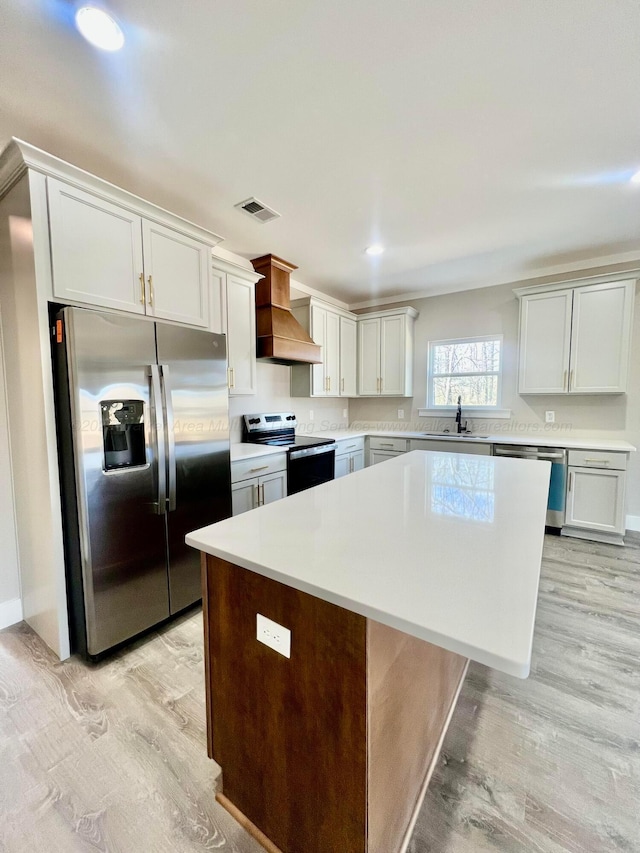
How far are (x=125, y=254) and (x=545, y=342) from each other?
12.4ft

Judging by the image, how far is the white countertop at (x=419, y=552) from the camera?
69cm

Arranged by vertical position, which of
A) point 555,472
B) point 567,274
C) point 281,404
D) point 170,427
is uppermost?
point 567,274

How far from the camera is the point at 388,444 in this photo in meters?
4.40

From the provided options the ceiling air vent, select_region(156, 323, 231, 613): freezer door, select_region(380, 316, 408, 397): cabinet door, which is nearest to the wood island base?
select_region(156, 323, 231, 613): freezer door

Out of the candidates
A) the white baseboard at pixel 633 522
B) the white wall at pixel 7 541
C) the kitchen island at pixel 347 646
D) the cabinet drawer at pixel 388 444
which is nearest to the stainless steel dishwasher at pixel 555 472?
the white baseboard at pixel 633 522

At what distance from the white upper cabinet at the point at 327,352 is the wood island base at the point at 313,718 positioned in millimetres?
3189

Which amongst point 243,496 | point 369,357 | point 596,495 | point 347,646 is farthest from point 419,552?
point 369,357

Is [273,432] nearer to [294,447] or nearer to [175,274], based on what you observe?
[294,447]

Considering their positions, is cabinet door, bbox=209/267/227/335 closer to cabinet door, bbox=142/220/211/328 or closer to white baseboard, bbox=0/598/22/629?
cabinet door, bbox=142/220/211/328

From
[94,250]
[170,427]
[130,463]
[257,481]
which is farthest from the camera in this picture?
[257,481]

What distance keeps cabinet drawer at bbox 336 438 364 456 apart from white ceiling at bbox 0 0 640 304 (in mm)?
2189

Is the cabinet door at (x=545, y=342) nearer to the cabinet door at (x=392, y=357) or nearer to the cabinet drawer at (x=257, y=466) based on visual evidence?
the cabinet door at (x=392, y=357)

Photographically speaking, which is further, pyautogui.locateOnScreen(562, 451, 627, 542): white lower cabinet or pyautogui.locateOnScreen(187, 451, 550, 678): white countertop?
pyautogui.locateOnScreen(562, 451, 627, 542): white lower cabinet

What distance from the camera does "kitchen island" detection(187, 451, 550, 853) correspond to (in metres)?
0.78
